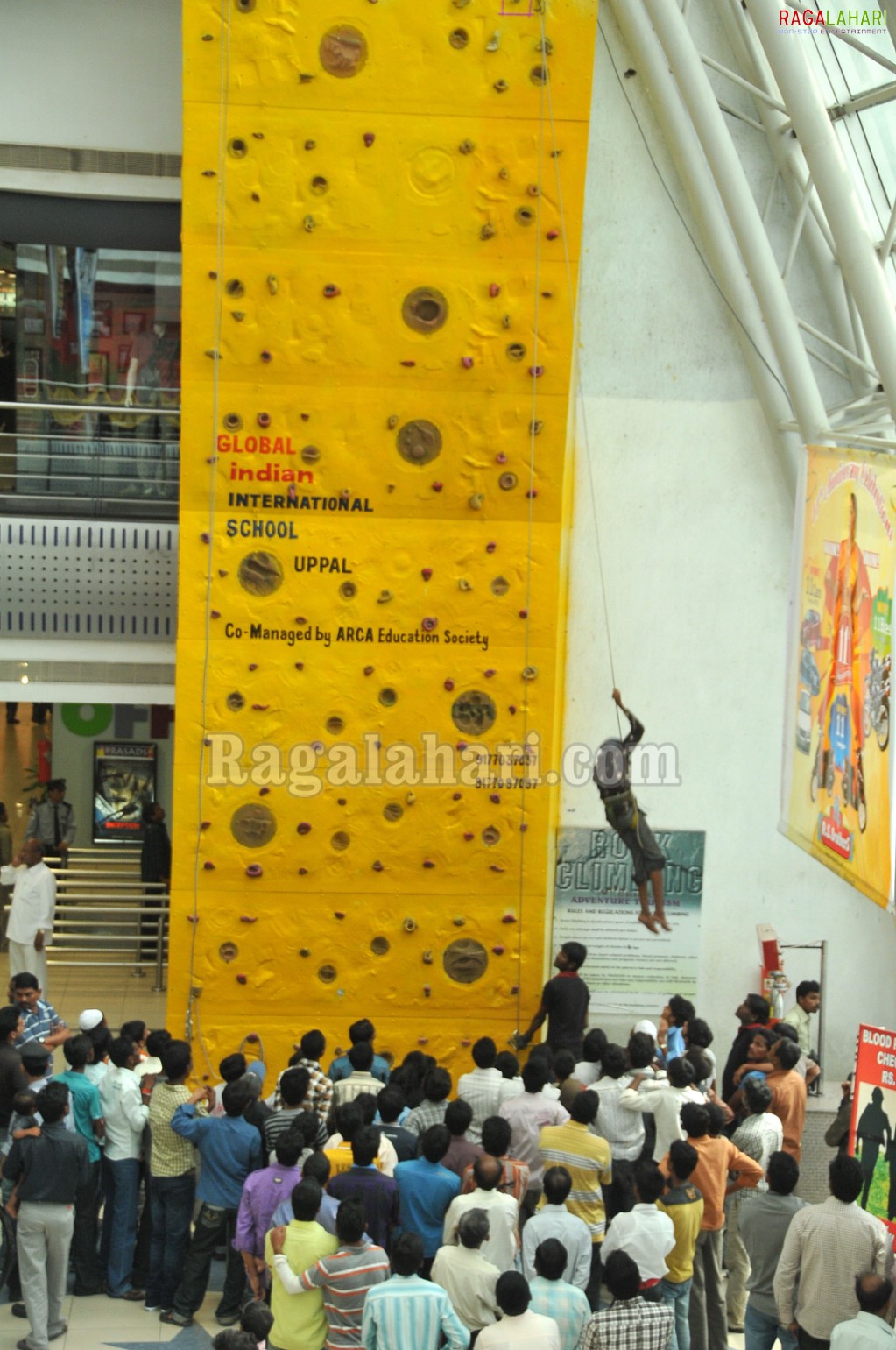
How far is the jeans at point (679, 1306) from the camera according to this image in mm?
→ 7145

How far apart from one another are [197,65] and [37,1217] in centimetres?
724

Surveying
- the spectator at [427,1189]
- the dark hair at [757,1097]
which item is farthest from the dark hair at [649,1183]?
the dark hair at [757,1097]

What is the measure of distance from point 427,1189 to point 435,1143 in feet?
0.68

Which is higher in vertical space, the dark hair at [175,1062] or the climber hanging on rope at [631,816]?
the climber hanging on rope at [631,816]

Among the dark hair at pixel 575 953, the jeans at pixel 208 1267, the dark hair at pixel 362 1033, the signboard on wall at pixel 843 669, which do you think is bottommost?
the jeans at pixel 208 1267

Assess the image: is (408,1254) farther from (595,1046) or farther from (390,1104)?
(595,1046)

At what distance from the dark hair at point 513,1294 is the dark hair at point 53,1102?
2.54m

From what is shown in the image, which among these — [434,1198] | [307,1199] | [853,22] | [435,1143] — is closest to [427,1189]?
[434,1198]

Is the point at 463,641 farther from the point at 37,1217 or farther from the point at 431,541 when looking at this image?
the point at 37,1217

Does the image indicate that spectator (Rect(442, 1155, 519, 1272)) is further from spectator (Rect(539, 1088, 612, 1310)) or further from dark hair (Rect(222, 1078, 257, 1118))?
dark hair (Rect(222, 1078, 257, 1118))

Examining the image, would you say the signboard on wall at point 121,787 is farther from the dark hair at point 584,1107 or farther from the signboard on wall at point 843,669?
the dark hair at point 584,1107

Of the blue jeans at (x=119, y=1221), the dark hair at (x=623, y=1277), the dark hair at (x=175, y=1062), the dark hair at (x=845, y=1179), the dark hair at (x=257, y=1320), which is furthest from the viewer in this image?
the blue jeans at (x=119, y=1221)

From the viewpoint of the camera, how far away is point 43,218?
11789 millimetres

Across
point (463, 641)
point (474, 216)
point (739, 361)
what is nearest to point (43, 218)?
point (474, 216)
